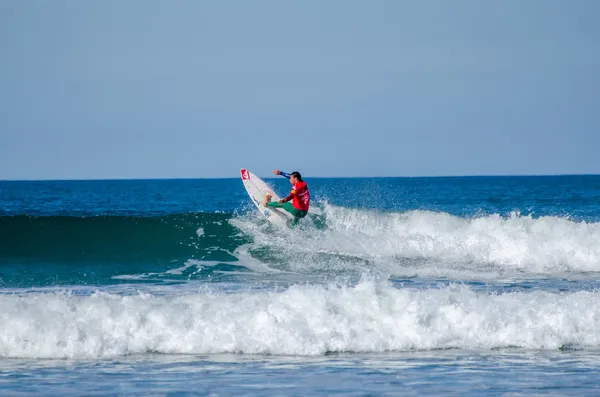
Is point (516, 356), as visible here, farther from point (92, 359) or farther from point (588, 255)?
point (588, 255)

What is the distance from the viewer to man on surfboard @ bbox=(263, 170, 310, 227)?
60.7 feet

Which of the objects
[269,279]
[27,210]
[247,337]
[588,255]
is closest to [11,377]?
[247,337]

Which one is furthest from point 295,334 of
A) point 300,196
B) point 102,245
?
point 102,245

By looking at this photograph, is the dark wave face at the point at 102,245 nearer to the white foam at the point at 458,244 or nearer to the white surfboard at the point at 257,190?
the white surfboard at the point at 257,190

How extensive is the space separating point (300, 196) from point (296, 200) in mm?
141

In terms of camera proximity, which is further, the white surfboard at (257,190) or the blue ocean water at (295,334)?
the white surfboard at (257,190)

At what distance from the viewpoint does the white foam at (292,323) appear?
30.2ft

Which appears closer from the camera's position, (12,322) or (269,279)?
(12,322)

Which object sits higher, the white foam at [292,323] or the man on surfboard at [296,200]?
the man on surfboard at [296,200]

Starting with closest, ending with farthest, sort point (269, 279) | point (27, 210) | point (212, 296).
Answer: point (212, 296) → point (269, 279) → point (27, 210)

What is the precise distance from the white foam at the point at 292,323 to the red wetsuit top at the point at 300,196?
27.8 ft

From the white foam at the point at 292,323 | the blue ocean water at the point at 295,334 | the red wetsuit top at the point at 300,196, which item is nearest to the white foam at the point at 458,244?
the red wetsuit top at the point at 300,196

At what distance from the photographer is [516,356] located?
29.5 ft

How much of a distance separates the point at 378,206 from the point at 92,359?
17490 mm
